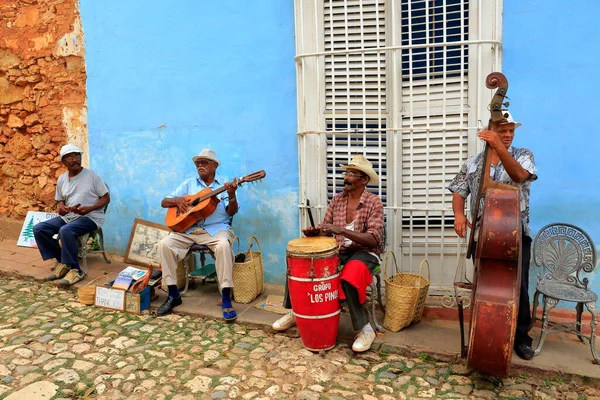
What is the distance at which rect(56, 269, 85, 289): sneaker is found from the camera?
476 centimetres

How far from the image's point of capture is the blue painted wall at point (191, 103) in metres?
4.56

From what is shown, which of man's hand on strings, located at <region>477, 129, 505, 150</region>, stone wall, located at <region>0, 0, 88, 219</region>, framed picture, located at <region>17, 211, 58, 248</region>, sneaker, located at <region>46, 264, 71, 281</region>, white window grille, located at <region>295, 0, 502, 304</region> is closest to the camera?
man's hand on strings, located at <region>477, 129, 505, 150</region>

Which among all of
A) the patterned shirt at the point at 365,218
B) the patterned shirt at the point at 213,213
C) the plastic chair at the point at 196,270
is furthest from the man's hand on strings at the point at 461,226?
the plastic chair at the point at 196,270

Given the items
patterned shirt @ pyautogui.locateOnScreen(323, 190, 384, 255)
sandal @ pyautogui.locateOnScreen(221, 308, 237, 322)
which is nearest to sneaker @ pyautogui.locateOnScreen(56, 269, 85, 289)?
sandal @ pyautogui.locateOnScreen(221, 308, 237, 322)

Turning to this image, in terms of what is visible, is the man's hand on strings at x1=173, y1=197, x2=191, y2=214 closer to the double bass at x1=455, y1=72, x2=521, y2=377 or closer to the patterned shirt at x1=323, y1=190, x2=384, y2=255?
the patterned shirt at x1=323, y1=190, x2=384, y2=255

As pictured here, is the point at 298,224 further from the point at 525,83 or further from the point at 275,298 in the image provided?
the point at 525,83

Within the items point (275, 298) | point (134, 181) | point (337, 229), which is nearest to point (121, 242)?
point (134, 181)

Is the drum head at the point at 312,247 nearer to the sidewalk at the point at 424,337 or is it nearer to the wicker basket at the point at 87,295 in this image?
the sidewalk at the point at 424,337

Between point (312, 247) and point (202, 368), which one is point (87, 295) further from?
point (312, 247)

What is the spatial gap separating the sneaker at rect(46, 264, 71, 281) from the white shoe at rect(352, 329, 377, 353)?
3324 mm

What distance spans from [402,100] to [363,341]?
6.91ft

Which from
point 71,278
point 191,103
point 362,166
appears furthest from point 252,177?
point 71,278

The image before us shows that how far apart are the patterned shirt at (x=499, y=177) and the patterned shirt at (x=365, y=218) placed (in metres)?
0.59

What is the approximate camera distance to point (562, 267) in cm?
337
